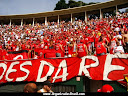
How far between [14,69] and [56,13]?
22.6 metres

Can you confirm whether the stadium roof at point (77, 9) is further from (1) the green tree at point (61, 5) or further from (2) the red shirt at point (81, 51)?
(1) the green tree at point (61, 5)

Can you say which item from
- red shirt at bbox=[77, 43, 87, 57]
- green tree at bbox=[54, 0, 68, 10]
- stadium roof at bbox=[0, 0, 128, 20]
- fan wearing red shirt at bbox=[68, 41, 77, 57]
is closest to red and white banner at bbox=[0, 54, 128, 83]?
red shirt at bbox=[77, 43, 87, 57]

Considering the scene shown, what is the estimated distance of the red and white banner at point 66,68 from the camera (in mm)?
5688

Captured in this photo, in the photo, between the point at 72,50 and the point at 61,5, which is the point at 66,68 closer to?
the point at 72,50

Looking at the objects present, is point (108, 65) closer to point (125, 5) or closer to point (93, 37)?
point (93, 37)

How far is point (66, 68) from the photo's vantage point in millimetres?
6480

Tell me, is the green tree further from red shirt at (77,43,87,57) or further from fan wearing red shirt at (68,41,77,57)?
red shirt at (77,43,87,57)

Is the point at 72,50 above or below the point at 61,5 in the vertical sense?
below

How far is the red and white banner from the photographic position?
569 cm

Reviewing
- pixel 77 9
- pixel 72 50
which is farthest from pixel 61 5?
pixel 72 50

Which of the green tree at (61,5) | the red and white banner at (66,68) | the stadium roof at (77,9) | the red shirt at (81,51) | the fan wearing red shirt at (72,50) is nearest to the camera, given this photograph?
the red and white banner at (66,68)

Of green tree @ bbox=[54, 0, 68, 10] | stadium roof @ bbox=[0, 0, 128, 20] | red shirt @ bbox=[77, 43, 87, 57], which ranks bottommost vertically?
red shirt @ bbox=[77, 43, 87, 57]

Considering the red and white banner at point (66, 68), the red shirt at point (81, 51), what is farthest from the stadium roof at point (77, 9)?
the red and white banner at point (66, 68)

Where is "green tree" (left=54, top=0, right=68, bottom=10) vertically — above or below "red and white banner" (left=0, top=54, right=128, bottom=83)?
above
